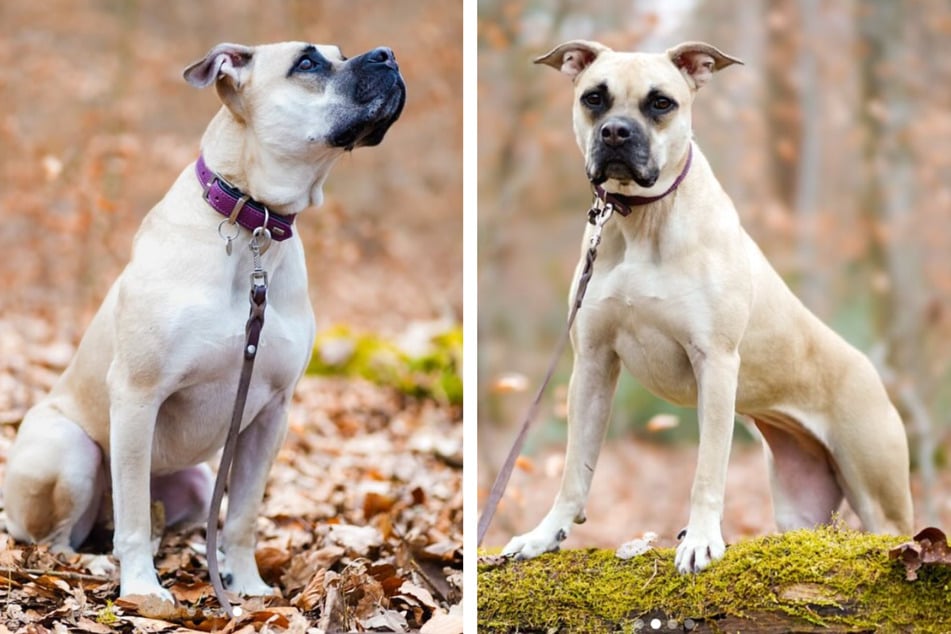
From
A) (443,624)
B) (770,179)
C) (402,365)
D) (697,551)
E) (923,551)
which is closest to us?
(923,551)

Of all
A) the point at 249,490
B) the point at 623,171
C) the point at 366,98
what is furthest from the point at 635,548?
the point at 366,98

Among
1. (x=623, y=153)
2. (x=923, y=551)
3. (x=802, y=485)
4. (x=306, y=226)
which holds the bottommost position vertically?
(x=923, y=551)

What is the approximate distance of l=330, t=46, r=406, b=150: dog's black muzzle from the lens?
3.28 metres

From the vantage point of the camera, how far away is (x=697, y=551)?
9.68 feet

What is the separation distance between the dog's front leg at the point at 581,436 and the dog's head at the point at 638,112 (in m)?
0.59

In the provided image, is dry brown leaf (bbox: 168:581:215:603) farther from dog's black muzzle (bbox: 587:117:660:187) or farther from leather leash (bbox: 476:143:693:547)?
dog's black muzzle (bbox: 587:117:660:187)

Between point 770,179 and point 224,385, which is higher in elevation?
point 770,179

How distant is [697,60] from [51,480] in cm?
262

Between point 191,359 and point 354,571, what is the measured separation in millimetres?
943

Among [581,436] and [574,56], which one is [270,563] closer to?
[581,436]

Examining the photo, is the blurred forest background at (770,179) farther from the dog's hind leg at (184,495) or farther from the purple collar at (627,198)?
the purple collar at (627,198)

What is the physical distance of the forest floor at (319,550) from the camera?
3.22 metres

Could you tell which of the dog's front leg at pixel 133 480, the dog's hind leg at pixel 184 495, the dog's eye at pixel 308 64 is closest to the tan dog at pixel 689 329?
the dog's eye at pixel 308 64

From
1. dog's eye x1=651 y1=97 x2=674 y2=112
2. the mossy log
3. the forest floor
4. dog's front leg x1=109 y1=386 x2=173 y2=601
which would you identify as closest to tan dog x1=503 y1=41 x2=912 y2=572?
dog's eye x1=651 y1=97 x2=674 y2=112
